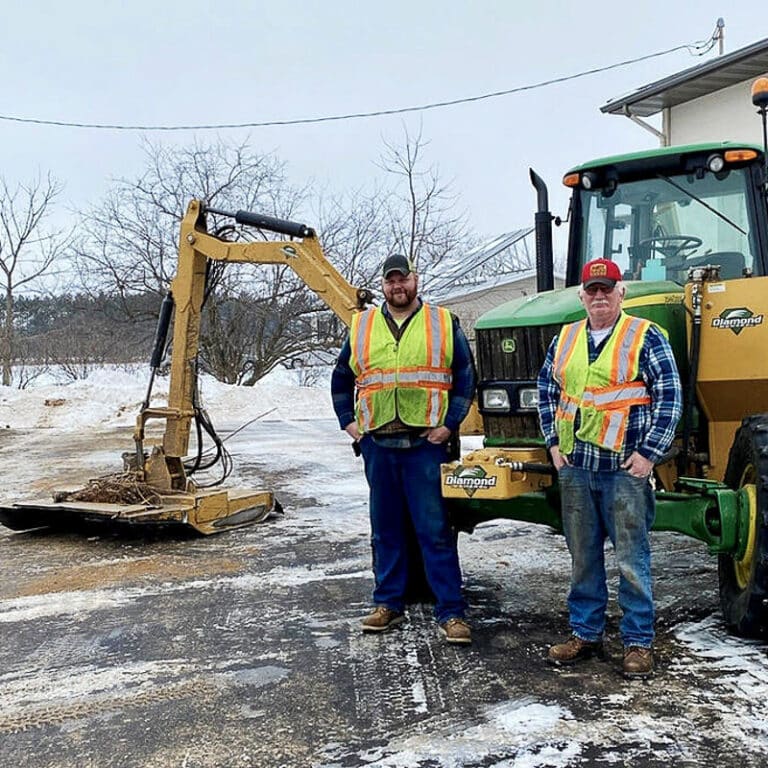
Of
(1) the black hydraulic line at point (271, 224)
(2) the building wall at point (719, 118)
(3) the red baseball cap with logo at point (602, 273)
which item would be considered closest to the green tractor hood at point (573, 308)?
(3) the red baseball cap with logo at point (602, 273)

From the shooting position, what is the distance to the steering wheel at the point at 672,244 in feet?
17.3

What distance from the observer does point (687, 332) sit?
4.48m

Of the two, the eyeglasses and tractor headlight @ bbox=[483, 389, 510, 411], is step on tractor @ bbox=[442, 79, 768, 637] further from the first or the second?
the eyeglasses

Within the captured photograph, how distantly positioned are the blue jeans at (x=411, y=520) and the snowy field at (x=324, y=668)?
0.72 ft

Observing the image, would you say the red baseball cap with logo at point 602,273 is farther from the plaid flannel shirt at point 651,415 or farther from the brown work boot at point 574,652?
the brown work boot at point 574,652

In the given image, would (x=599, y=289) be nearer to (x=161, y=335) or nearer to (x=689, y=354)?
(x=689, y=354)

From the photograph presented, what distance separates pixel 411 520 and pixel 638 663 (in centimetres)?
141

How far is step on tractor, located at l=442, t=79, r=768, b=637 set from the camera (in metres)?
4.21

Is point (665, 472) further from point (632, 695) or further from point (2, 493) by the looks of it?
point (2, 493)

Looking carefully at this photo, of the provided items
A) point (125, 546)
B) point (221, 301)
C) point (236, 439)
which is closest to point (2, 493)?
point (125, 546)

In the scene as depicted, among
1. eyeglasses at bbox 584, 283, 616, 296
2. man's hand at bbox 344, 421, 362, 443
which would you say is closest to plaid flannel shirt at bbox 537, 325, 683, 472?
eyeglasses at bbox 584, 283, 616, 296

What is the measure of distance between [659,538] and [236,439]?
33.7 ft

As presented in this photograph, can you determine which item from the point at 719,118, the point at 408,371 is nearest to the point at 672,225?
the point at 408,371

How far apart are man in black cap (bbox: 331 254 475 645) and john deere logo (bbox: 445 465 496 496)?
0.63 ft
